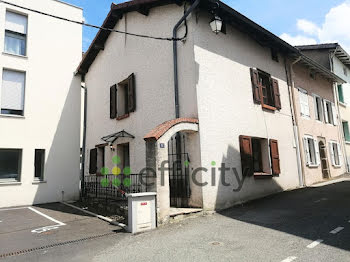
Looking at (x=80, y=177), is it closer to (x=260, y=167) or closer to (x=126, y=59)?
(x=126, y=59)

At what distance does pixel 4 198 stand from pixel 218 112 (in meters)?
8.96

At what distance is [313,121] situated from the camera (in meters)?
13.0

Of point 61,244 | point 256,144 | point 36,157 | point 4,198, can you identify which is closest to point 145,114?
point 256,144

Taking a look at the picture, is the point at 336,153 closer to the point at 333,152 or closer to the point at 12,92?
the point at 333,152

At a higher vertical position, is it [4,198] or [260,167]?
[260,167]

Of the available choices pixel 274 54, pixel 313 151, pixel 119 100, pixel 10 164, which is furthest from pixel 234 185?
pixel 10 164

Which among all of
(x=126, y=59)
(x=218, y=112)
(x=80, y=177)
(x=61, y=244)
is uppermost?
(x=126, y=59)

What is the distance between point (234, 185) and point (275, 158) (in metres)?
2.59

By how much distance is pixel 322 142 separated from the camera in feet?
44.8

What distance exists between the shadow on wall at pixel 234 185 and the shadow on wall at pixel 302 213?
0.24 m

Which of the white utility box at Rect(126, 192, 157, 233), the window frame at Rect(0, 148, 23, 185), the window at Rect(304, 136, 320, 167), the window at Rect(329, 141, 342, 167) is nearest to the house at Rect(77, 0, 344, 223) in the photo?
the white utility box at Rect(126, 192, 157, 233)

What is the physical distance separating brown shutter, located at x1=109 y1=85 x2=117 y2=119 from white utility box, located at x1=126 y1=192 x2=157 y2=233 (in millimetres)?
5782

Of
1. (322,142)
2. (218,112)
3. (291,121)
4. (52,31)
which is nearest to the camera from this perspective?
(218,112)

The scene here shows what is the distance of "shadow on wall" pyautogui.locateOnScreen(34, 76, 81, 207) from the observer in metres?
11.4
